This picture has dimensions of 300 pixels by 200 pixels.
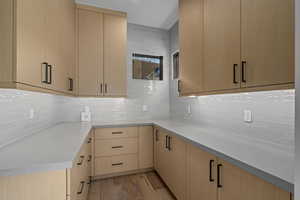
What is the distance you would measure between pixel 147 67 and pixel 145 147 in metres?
1.55

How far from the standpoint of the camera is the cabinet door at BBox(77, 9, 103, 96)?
2352mm

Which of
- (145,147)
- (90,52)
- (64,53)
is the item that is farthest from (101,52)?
(145,147)

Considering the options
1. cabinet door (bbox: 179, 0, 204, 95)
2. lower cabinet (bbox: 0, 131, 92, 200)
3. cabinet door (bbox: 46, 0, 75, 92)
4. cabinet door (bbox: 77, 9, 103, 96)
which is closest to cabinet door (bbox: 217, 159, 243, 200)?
cabinet door (bbox: 179, 0, 204, 95)

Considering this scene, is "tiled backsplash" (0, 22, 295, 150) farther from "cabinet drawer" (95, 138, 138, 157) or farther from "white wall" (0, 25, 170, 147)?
"cabinet drawer" (95, 138, 138, 157)

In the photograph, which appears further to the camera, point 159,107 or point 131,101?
point 159,107

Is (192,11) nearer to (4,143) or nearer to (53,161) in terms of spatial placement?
(53,161)

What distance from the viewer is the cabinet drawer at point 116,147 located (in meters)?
2.32

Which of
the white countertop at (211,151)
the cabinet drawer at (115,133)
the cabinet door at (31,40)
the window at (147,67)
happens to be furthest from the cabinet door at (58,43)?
the window at (147,67)

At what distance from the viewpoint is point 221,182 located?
1117 millimetres

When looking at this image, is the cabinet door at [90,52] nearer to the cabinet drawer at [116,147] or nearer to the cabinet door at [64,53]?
the cabinet door at [64,53]

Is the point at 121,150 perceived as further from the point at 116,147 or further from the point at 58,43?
the point at 58,43

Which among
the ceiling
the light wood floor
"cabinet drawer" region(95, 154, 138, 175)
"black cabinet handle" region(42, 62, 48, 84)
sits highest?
the ceiling

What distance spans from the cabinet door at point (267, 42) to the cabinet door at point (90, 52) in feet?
6.60

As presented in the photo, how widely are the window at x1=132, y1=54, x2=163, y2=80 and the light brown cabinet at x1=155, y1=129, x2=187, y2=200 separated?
1239 mm
